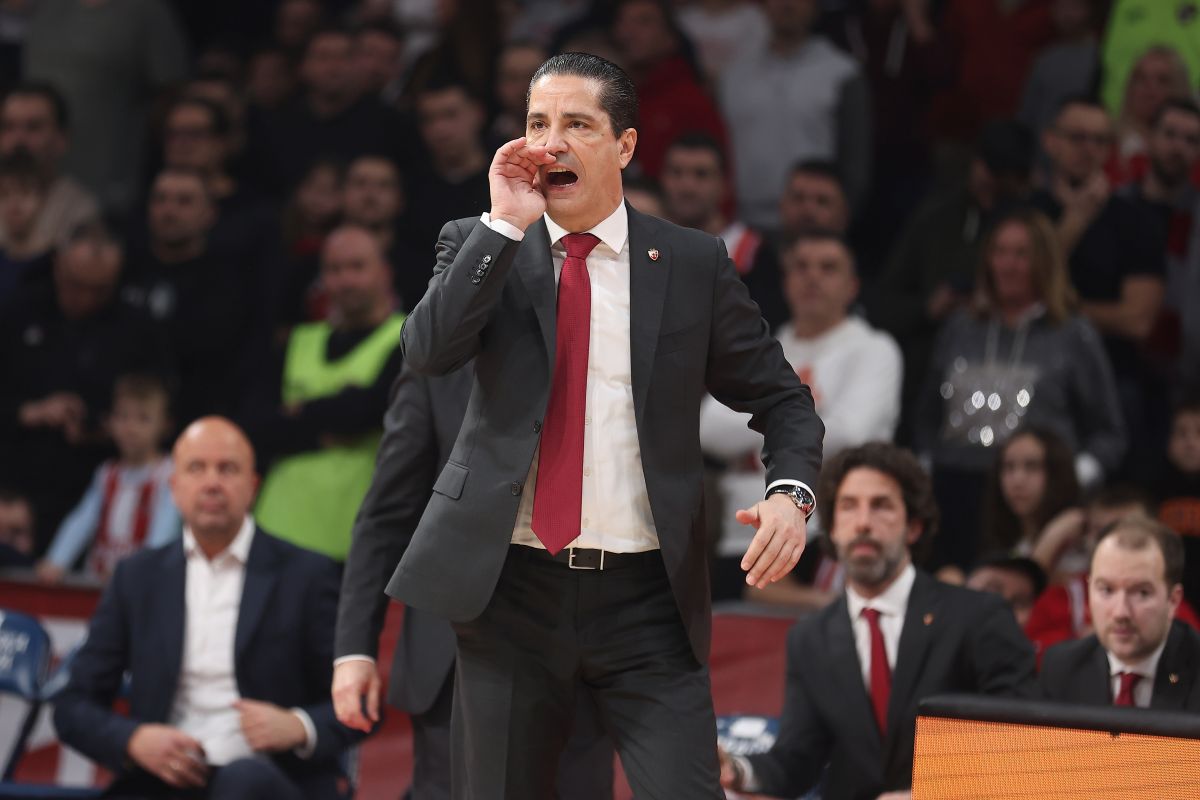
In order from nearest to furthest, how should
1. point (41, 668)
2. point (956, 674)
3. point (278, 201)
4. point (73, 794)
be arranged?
1. point (956, 674)
2. point (73, 794)
3. point (41, 668)
4. point (278, 201)

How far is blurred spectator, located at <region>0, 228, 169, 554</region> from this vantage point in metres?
7.54

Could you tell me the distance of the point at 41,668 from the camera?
5500 millimetres

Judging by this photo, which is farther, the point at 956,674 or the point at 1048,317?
Result: the point at 1048,317

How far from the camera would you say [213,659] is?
16.5 feet

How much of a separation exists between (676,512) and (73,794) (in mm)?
2637

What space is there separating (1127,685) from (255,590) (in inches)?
88.9

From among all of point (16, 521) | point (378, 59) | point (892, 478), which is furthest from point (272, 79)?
point (892, 478)

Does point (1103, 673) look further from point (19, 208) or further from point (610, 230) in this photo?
point (19, 208)

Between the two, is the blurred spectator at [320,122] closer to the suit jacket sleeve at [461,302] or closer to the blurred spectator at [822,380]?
the blurred spectator at [822,380]

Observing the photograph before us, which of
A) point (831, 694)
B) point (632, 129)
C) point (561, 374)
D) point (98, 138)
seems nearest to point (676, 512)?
point (561, 374)

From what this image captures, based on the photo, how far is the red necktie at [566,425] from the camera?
304cm

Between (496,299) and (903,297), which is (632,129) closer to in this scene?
(496,299)

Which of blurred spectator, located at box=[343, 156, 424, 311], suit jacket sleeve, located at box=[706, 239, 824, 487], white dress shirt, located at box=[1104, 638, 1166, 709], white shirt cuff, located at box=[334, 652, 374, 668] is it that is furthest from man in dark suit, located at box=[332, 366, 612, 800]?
blurred spectator, located at box=[343, 156, 424, 311]

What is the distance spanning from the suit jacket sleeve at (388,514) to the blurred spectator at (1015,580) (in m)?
2.30
